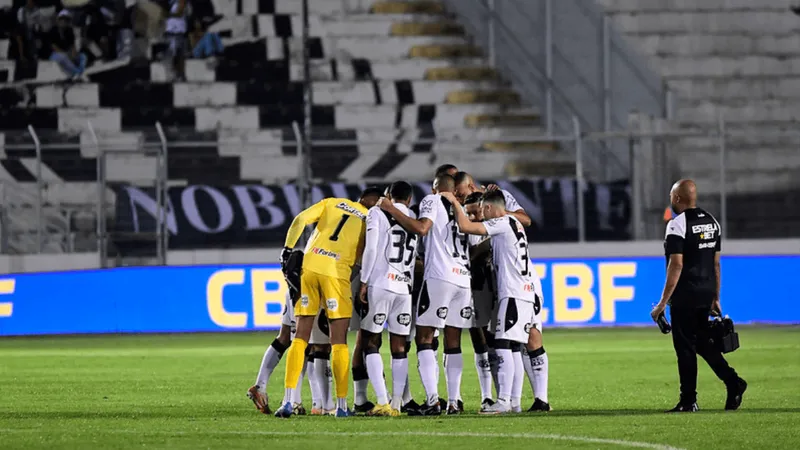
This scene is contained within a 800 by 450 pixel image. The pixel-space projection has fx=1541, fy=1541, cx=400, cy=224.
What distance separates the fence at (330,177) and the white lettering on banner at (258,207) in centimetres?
55

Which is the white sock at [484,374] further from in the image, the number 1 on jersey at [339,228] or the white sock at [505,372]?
the number 1 on jersey at [339,228]

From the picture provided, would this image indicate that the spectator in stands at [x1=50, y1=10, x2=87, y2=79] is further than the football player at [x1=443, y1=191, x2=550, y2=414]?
Yes

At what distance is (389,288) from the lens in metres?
11.6

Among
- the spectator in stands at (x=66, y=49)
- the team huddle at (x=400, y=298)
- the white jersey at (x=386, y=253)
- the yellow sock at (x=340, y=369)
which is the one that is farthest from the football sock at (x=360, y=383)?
the spectator in stands at (x=66, y=49)

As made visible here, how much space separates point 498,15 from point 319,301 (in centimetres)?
1970

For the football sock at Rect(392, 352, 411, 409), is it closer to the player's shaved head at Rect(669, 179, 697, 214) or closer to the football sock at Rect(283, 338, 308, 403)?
the football sock at Rect(283, 338, 308, 403)

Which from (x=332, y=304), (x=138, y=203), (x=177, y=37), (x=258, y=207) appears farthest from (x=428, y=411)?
(x=177, y=37)

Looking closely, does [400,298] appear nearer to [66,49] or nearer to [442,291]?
[442,291]

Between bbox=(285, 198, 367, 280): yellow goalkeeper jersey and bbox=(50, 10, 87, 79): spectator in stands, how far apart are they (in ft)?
60.4

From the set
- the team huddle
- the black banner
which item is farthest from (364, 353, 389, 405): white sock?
the black banner

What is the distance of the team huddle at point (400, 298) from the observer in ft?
37.8

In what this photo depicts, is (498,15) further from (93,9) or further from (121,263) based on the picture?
(121,263)

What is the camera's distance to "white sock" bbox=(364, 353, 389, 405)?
1138 centimetres

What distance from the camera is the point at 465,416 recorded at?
11461 millimetres
